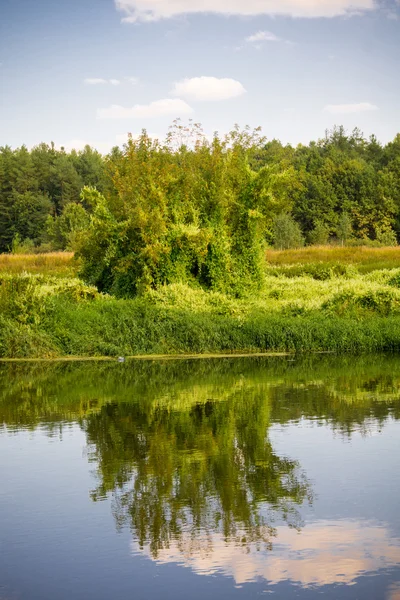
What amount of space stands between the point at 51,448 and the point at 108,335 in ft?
31.4

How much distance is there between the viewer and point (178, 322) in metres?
21.4

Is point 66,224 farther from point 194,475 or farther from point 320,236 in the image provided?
point 194,475

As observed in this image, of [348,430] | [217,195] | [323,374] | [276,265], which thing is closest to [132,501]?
[348,430]

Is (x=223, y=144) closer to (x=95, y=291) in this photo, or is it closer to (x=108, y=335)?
(x=95, y=291)

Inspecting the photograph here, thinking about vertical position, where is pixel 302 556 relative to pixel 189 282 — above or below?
below

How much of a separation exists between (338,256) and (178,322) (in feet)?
64.3

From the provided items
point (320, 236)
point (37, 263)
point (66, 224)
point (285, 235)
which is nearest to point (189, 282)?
point (37, 263)

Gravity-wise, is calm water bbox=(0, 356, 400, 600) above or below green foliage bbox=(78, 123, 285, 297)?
below

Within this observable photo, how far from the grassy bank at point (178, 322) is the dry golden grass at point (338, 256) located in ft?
46.8

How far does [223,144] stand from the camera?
92.6 ft

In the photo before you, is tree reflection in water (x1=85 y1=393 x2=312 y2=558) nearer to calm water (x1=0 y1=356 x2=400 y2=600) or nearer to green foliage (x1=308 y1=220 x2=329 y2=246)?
calm water (x1=0 y1=356 x2=400 y2=600)

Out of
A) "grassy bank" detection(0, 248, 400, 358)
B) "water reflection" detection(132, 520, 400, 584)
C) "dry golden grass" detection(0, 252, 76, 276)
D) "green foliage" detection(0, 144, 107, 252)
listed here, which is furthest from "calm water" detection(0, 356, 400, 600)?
"green foliage" detection(0, 144, 107, 252)

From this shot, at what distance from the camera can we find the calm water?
263 inches

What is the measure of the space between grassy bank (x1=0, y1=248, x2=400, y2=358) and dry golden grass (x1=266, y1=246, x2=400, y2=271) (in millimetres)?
14278
